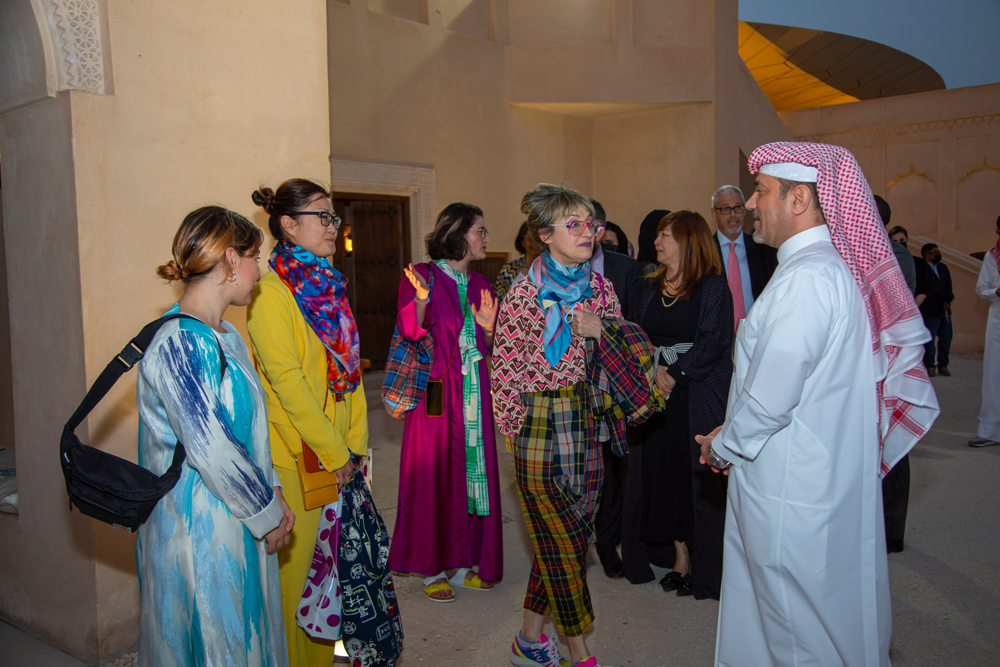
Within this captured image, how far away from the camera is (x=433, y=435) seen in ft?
11.5

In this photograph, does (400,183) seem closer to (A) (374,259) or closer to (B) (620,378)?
(A) (374,259)

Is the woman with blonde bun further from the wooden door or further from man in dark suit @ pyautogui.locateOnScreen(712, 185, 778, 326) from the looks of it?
the wooden door

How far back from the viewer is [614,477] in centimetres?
380

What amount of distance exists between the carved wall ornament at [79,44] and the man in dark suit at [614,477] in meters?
2.27

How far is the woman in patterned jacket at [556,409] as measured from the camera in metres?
2.60

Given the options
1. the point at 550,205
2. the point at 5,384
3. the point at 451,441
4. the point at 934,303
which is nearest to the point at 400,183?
the point at 5,384

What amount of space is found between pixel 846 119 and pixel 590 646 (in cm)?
1621

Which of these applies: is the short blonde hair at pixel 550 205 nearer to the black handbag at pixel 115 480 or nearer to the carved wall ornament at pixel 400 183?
the black handbag at pixel 115 480

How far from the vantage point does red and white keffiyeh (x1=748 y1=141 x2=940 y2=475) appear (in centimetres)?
209

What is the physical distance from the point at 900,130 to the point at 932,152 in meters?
0.81

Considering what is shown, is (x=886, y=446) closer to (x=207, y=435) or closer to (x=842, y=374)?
(x=842, y=374)

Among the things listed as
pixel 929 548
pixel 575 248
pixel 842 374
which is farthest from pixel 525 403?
pixel 929 548

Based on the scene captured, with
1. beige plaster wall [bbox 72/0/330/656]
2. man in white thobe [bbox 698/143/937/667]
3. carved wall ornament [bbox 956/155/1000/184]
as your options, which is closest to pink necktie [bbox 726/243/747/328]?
man in white thobe [bbox 698/143/937/667]

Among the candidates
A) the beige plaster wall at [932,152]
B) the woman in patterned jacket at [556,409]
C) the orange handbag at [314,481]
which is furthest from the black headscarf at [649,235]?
the beige plaster wall at [932,152]
